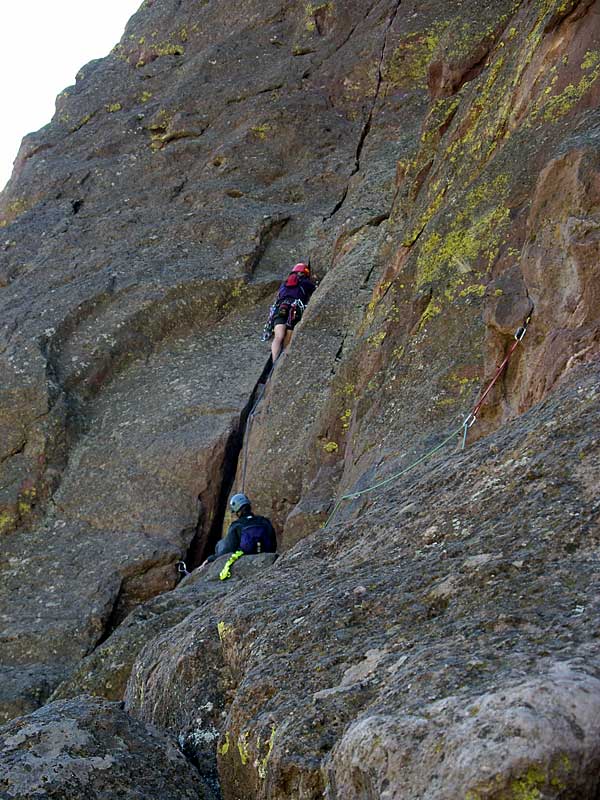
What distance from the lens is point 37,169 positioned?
32.5 meters

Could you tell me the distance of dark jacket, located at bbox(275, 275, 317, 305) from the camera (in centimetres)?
2317

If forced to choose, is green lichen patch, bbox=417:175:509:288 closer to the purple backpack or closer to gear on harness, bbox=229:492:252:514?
the purple backpack

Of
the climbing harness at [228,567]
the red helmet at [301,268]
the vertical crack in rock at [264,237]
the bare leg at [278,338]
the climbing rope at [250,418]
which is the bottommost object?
the climbing harness at [228,567]

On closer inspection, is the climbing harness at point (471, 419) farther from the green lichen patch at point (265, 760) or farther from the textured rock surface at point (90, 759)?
the green lichen patch at point (265, 760)

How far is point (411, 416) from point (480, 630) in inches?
353

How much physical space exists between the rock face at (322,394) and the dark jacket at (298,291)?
1.15m

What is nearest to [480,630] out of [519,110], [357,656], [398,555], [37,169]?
[357,656]

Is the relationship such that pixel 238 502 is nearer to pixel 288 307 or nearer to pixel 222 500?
pixel 222 500

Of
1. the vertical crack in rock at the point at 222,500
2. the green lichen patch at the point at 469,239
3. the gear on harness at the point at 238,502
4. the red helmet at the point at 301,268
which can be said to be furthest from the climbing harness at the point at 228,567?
the red helmet at the point at 301,268

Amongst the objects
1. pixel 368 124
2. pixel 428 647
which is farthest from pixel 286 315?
pixel 428 647

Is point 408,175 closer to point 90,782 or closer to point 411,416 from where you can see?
point 411,416

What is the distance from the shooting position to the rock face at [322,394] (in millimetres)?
5406

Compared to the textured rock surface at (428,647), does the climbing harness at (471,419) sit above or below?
above

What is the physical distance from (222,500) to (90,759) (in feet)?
48.1
